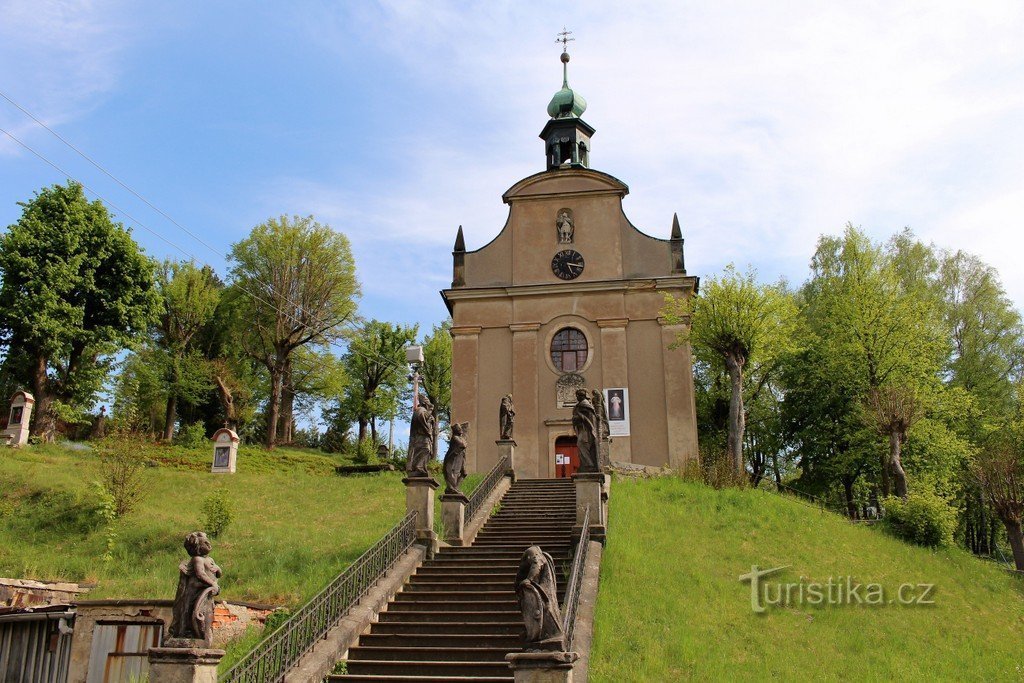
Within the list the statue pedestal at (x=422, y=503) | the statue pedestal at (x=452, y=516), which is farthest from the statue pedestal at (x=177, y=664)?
the statue pedestal at (x=452, y=516)

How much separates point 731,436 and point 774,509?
218 inches

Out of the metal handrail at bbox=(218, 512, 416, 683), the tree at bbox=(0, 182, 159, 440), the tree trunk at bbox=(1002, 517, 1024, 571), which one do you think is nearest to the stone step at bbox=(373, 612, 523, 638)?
the metal handrail at bbox=(218, 512, 416, 683)

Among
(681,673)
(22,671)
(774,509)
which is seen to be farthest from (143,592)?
(774,509)

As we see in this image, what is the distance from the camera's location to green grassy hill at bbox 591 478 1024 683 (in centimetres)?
1162

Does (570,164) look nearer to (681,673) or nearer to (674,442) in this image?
(674,442)

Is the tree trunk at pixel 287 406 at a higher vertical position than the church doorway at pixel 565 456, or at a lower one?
higher

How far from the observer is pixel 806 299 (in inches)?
1489

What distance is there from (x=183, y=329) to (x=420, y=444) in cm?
2994

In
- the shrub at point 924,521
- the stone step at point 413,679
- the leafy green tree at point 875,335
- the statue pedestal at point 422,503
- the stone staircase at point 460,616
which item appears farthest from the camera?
the leafy green tree at point 875,335

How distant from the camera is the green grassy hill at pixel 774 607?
38.1ft

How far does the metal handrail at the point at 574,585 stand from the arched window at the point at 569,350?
14475mm

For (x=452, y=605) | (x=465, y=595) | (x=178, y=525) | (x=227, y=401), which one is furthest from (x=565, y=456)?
(x=227, y=401)

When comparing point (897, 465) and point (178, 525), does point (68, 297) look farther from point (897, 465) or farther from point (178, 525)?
point (897, 465)

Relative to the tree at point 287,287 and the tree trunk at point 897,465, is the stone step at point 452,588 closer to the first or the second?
the tree trunk at point 897,465
